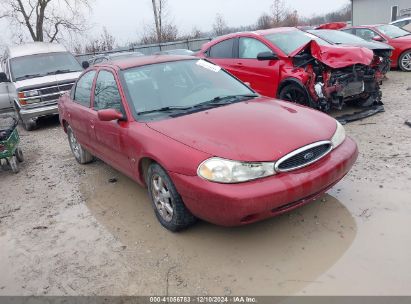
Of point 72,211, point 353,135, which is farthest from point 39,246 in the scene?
point 353,135

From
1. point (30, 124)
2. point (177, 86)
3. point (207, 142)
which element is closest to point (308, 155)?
point (207, 142)

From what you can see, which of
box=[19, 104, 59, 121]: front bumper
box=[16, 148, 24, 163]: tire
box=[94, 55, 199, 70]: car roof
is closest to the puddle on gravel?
box=[94, 55, 199, 70]: car roof

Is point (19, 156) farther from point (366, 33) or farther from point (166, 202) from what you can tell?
point (366, 33)

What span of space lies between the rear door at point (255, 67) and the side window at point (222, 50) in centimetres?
25

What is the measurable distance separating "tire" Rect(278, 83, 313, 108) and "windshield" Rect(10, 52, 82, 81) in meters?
6.23

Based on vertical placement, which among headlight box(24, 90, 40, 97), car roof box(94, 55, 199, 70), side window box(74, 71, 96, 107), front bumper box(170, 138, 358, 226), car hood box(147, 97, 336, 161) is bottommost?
front bumper box(170, 138, 358, 226)

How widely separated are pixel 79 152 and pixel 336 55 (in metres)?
4.54

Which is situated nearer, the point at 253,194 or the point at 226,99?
the point at 253,194

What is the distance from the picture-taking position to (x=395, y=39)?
11.4 meters

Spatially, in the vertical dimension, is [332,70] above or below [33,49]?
below

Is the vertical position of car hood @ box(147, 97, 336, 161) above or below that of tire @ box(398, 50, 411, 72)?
above

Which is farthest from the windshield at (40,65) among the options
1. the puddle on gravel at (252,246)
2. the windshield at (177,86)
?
the puddle on gravel at (252,246)

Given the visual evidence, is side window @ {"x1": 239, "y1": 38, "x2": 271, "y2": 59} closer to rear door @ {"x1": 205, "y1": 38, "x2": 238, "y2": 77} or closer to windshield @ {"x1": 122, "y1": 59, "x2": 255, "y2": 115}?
rear door @ {"x1": 205, "y1": 38, "x2": 238, "y2": 77}

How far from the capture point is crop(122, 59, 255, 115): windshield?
4078 mm
